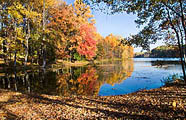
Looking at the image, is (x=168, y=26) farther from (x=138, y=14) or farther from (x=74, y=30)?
(x=74, y=30)

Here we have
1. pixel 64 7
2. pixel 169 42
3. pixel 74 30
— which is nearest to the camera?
pixel 169 42

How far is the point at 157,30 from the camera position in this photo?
8453mm

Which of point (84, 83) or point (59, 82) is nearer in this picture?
point (84, 83)

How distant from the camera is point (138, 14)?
25.7 ft

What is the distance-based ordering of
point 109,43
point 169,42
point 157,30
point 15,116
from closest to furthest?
point 15,116 < point 157,30 < point 169,42 < point 109,43

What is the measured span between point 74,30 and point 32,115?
1156 inches

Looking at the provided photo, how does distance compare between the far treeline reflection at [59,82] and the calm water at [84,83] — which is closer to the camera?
the calm water at [84,83]

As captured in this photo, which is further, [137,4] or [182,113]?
[137,4]

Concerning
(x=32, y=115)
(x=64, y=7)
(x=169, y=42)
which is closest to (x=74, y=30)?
(x=64, y=7)

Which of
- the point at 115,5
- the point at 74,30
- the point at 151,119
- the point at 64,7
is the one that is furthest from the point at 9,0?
the point at 151,119

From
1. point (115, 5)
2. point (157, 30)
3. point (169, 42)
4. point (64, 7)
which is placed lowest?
point (169, 42)

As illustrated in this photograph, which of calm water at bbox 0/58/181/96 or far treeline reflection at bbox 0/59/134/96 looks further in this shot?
far treeline reflection at bbox 0/59/134/96

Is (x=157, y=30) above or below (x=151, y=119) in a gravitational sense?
above

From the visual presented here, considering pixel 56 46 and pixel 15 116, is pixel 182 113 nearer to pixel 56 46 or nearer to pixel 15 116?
pixel 15 116
